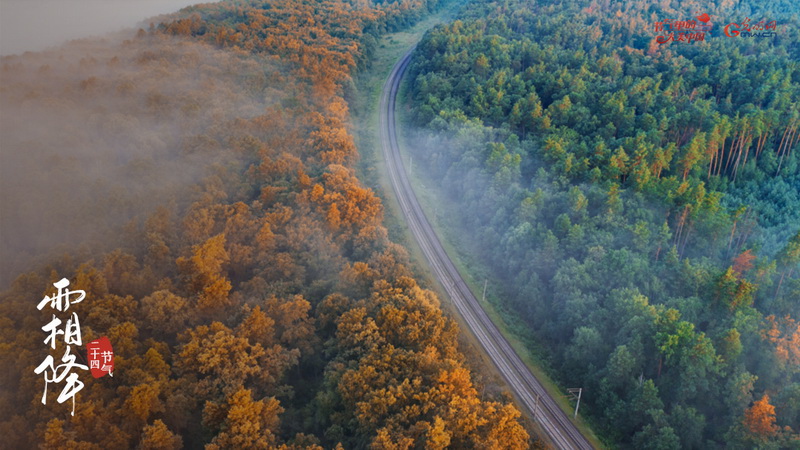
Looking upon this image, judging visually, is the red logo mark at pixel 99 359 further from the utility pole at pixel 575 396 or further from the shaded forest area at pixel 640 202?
the shaded forest area at pixel 640 202

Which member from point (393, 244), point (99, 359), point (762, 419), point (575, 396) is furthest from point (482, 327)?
point (99, 359)

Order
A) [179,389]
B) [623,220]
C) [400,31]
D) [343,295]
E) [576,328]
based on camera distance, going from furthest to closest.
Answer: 1. [400,31]
2. [623,220]
3. [576,328]
4. [343,295]
5. [179,389]

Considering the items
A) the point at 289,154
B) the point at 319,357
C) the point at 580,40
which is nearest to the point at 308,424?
the point at 319,357

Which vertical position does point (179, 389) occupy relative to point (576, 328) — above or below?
above

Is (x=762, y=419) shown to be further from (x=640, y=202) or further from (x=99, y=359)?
(x=99, y=359)

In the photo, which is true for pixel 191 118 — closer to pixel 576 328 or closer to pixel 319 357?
pixel 319 357

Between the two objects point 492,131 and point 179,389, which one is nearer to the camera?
point 179,389

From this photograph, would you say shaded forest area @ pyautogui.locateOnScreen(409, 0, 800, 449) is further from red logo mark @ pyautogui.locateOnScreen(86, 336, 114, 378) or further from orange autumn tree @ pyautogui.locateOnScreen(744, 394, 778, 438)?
red logo mark @ pyautogui.locateOnScreen(86, 336, 114, 378)
